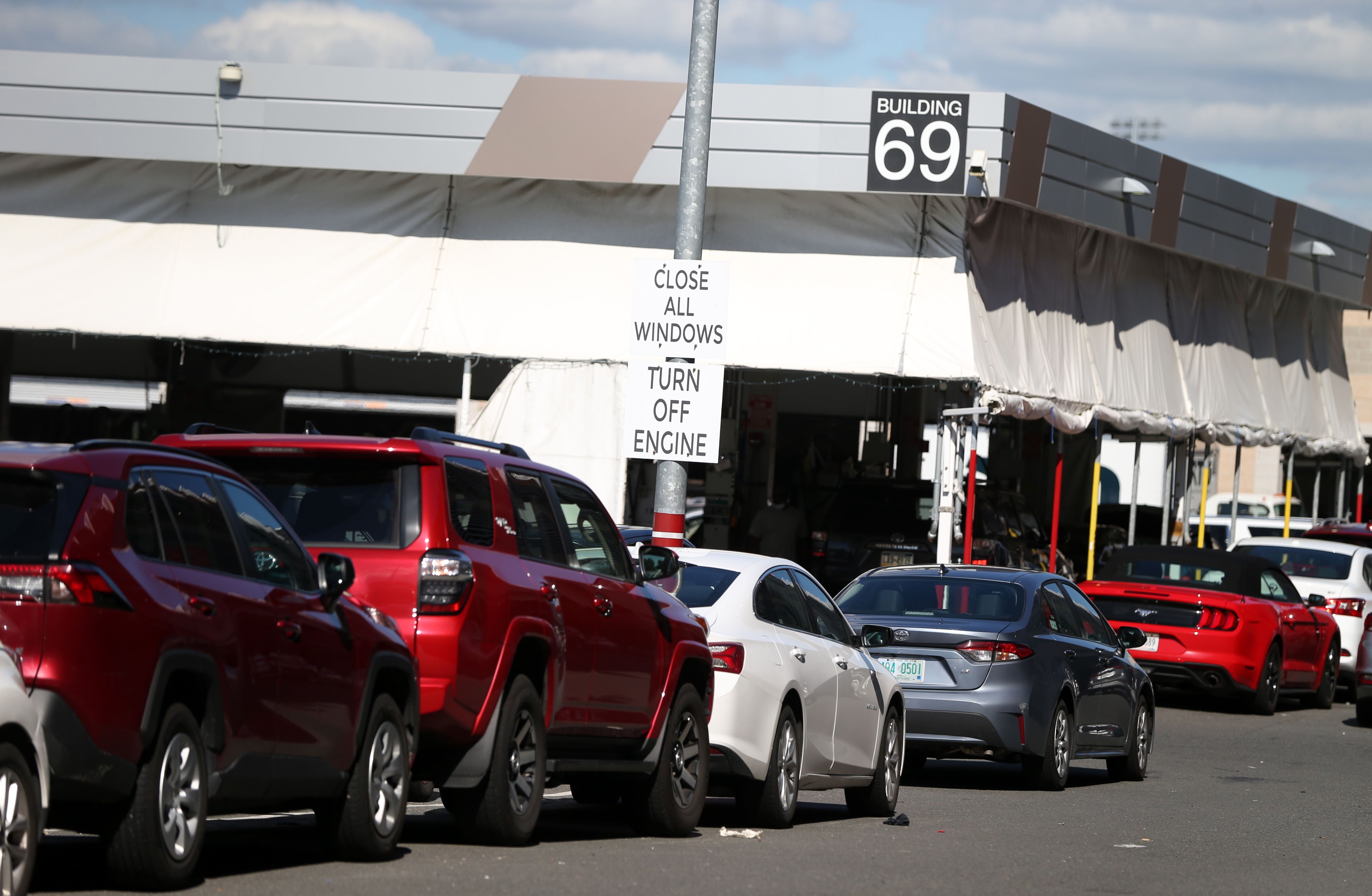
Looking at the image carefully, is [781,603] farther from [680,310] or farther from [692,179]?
[692,179]

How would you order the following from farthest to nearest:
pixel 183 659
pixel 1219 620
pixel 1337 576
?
pixel 1337 576
pixel 1219 620
pixel 183 659

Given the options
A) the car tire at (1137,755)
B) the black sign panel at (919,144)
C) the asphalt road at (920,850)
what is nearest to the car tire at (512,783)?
the asphalt road at (920,850)

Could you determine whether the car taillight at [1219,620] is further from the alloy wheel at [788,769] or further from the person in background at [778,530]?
the alloy wheel at [788,769]

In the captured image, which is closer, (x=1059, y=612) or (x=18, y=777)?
(x=18, y=777)

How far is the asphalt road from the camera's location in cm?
754

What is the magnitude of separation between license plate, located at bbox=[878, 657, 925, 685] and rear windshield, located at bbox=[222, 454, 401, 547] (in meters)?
5.44

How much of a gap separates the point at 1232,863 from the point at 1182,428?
18.5 metres

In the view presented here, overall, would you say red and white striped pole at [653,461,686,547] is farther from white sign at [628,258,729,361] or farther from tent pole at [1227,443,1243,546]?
tent pole at [1227,443,1243,546]

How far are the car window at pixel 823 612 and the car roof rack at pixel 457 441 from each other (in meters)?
2.50

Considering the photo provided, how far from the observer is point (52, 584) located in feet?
19.1

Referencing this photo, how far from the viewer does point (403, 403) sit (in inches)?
1292

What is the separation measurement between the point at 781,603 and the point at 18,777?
18.2 ft

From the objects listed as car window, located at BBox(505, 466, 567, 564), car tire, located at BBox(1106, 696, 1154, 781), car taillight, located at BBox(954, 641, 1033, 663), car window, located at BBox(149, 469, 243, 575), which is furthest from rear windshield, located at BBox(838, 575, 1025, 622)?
car window, located at BBox(149, 469, 243, 575)

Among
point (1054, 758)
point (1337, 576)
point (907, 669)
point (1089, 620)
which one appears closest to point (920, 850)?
point (907, 669)
